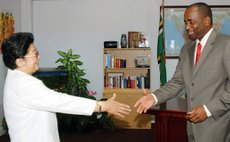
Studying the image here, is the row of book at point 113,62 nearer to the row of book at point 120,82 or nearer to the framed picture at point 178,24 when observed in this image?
the row of book at point 120,82

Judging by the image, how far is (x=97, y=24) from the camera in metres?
6.37

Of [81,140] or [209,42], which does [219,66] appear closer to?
[209,42]

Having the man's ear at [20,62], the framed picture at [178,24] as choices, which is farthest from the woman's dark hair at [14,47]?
the framed picture at [178,24]

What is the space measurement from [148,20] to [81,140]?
9.01 ft

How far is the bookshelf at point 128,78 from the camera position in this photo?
19.3 ft

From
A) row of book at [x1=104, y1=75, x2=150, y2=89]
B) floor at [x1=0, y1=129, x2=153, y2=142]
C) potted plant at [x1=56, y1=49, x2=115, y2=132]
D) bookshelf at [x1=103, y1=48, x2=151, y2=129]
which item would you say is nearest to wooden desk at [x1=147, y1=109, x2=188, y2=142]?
floor at [x1=0, y1=129, x2=153, y2=142]

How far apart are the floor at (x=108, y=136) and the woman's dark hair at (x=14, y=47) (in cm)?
349

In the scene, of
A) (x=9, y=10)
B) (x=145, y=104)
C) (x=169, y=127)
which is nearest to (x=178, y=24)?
(x=9, y=10)

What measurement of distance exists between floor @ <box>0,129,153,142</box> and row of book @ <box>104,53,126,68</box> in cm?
126

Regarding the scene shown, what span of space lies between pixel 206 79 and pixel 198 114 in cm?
25

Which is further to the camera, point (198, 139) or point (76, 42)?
point (76, 42)

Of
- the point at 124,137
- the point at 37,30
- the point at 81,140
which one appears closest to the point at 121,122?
the point at 124,137

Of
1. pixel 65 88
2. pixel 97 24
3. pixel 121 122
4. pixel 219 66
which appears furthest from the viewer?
pixel 97 24

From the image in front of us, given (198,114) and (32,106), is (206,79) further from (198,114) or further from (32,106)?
(32,106)
